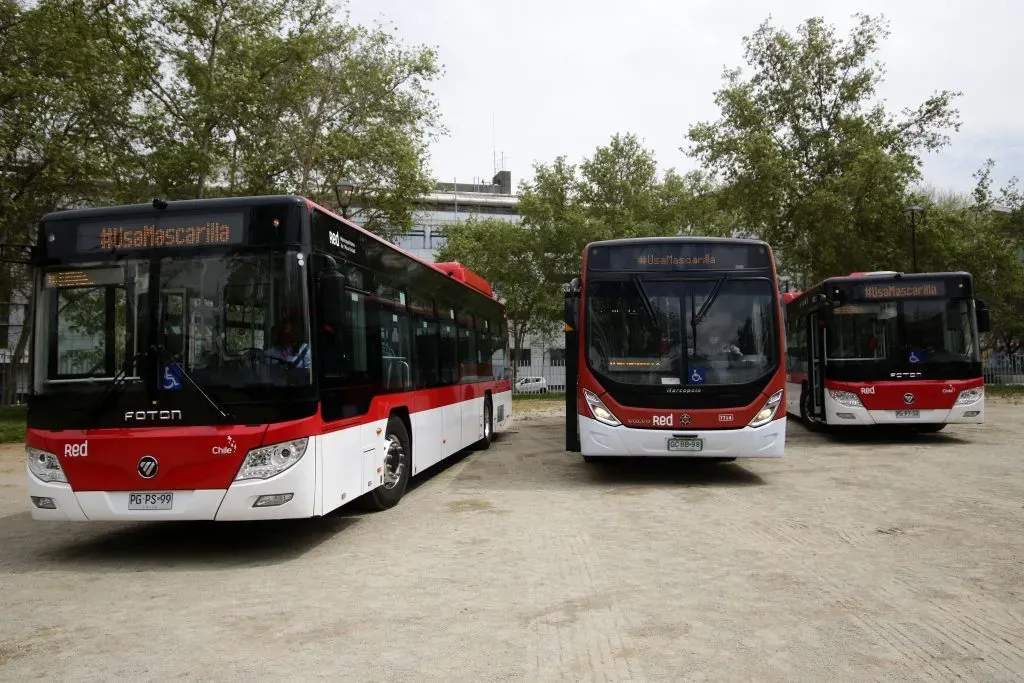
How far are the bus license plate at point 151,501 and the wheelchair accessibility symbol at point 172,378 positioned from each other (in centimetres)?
86

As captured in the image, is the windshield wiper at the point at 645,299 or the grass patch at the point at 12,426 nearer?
the windshield wiper at the point at 645,299

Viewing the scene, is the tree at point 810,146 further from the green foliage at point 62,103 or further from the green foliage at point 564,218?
the green foliage at point 62,103

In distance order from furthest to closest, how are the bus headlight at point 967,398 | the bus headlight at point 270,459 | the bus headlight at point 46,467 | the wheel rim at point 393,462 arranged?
the bus headlight at point 967,398 < the wheel rim at point 393,462 < the bus headlight at point 46,467 < the bus headlight at point 270,459

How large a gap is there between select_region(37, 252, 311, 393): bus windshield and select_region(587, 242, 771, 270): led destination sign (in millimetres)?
5528

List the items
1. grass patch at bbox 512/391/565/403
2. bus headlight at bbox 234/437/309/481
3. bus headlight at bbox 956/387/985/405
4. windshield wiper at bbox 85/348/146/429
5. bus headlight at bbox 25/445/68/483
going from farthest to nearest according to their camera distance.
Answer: grass patch at bbox 512/391/565/403 < bus headlight at bbox 956/387/985/405 < bus headlight at bbox 25/445/68/483 < windshield wiper at bbox 85/348/146/429 < bus headlight at bbox 234/437/309/481

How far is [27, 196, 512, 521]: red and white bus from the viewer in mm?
7105

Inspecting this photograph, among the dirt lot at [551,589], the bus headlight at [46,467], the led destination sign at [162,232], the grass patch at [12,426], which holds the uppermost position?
the led destination sign at [162,232]

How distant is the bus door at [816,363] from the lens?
16.9 metres

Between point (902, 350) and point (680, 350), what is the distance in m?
6.92

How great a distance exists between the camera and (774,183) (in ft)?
112

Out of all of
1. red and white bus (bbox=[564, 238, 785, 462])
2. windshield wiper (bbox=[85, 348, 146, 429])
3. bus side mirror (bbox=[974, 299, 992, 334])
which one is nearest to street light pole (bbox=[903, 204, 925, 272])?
A: bus side mirror (bbox=[974, 299, 992, 334])

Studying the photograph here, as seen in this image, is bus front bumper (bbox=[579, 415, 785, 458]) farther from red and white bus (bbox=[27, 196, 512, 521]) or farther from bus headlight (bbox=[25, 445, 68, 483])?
bus headlight (bbox=[25, 445, 68, 483])

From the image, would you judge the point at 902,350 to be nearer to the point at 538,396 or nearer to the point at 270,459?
the point at 270,459

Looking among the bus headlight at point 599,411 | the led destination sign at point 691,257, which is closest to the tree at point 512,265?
the led destination sign at point 691,257
